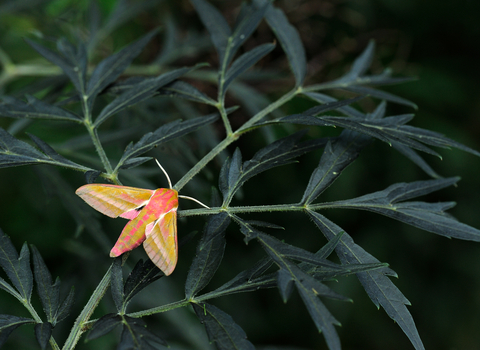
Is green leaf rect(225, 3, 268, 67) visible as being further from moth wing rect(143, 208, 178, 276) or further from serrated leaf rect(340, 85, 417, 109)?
moth wing rect(143, 208, 178, 276)

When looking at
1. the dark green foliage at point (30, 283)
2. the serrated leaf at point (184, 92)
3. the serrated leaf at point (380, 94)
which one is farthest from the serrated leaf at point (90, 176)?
the serrated leaf at point (380, 94)

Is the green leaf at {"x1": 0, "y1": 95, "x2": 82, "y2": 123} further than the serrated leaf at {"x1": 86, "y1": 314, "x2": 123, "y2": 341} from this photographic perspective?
Yes

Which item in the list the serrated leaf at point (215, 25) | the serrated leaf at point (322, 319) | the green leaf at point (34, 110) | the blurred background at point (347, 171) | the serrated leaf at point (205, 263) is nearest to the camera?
the serrated leaf at point (322, 319)

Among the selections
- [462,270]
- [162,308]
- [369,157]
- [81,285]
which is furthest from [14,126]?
[462,270]

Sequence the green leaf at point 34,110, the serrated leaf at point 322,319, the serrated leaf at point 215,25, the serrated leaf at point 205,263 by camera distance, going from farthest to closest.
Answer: the serrated leaf at point 215,25 → the green leaf at point 34,110 → the serrated leaf at point 205,263 → the serrated leaf at point 322,319

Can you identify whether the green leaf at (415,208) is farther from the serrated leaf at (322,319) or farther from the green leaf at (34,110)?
the green leaf at (34,110)

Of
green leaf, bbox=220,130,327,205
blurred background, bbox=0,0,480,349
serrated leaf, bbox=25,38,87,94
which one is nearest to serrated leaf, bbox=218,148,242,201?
green leaf, bbox=220,130,327,205

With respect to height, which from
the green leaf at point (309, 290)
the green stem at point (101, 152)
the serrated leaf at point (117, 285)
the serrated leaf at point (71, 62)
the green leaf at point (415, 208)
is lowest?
the green leaf at point (415, 208)

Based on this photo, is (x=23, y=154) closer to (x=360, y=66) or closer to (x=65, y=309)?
(x=65, y=309)
